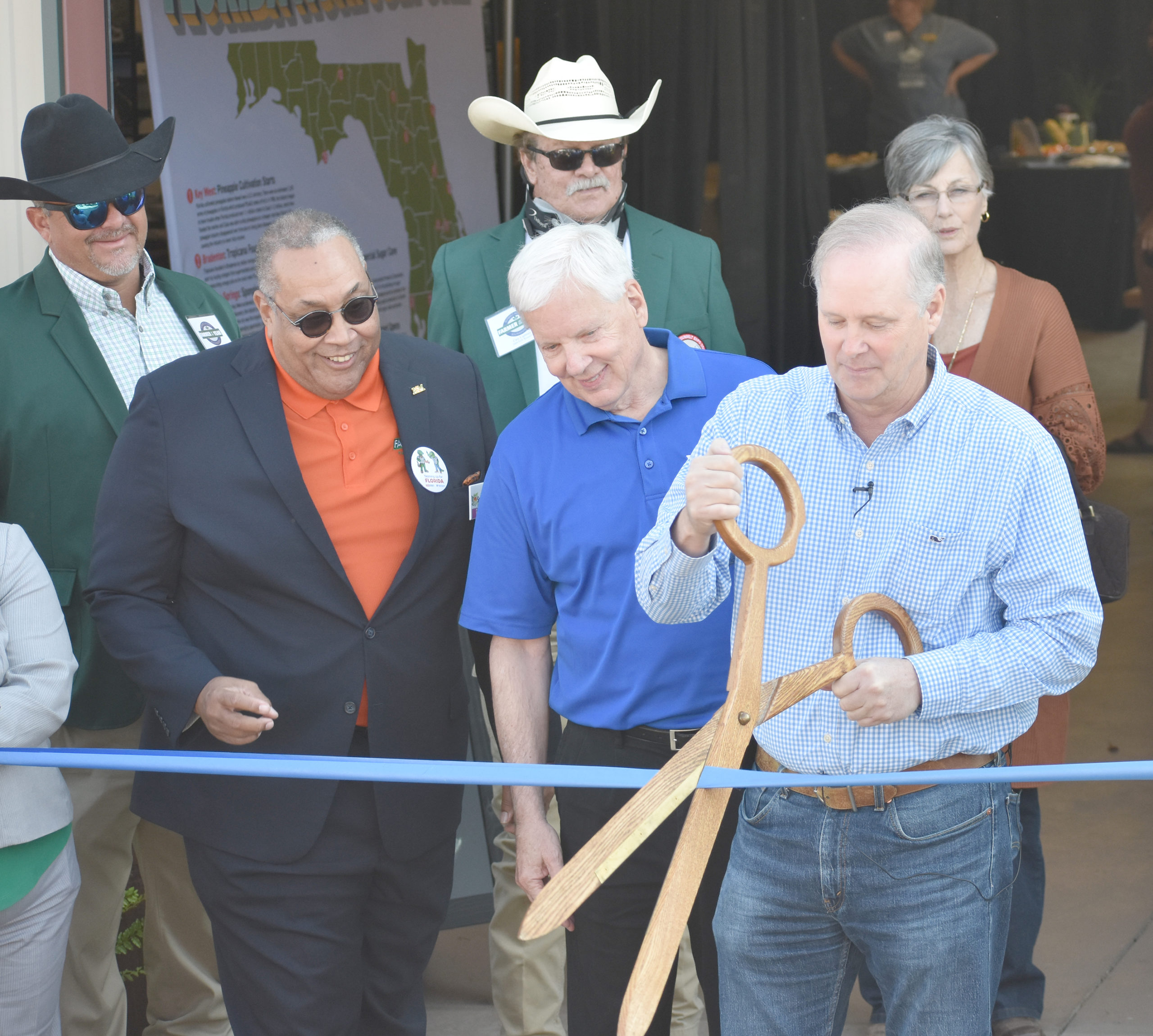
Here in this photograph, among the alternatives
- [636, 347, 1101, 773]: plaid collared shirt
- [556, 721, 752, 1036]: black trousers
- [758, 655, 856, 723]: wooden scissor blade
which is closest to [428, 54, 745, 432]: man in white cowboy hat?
[556, 721, 752, 1036]: black trousers

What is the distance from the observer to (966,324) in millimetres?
2908

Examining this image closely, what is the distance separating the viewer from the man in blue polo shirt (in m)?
2.12

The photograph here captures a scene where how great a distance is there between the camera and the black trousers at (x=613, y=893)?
2189mm

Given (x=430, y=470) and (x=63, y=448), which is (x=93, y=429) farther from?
(x=430, y=470)

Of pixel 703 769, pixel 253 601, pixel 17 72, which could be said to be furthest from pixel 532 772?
pixel 17 72

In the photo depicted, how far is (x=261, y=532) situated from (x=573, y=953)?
36.4 inches

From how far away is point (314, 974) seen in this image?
7.84 feet

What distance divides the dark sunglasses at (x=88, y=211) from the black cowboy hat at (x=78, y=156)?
0.6 inches

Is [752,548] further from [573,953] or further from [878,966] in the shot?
[573,953]

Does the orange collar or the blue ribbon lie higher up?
the orange collar

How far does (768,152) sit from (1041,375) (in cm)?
256

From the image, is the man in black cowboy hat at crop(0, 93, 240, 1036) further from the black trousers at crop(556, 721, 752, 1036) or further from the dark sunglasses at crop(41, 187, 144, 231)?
the black trousers at crop(556, 721, 752, 1036)

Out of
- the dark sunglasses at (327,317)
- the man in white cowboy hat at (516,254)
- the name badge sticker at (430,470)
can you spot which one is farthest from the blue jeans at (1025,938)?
the dark sunglasses at (327,317)

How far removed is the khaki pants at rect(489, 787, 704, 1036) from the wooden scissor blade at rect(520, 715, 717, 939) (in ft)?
5.00
